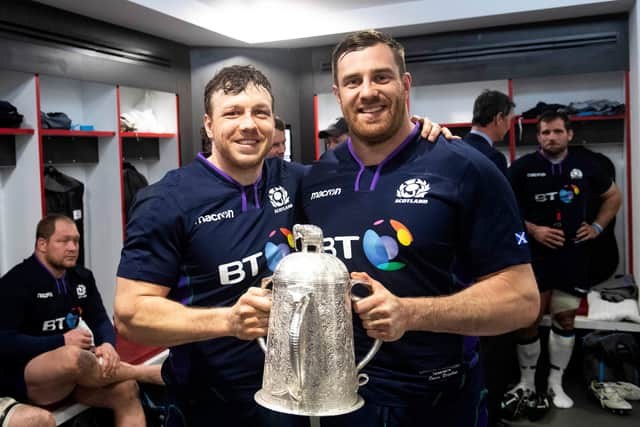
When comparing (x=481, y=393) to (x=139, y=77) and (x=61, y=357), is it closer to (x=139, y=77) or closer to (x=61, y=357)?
(x=61, y=357)

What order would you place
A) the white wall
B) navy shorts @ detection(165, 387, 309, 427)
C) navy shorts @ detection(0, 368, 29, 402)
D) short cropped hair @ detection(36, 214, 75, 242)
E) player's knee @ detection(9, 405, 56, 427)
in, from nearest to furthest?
navy shorts @ detection(165, 387, 309, 427)
player's knee @ detection(9, 405, 56, 427)
navy shorts @ detection(0, 368, 29, 402)
short cropped hair @ detection(36, 214, 75, 242)
the white wall

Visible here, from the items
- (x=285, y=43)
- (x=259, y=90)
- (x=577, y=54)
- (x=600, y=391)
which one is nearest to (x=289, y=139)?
(x=285, y=43)

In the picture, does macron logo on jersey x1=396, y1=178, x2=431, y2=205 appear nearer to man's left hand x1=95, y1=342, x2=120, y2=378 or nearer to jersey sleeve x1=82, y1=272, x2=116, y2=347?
man's left hand x1=95, y1=342, x2=120, y2=378

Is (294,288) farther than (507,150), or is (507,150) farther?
(507,150)

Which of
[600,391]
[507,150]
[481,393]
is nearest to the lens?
[481,393]

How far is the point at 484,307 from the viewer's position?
130cm

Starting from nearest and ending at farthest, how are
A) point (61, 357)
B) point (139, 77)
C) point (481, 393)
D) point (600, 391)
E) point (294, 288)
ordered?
point (294, 288)
point (481, 393)
point (61, 357)
point (600, 391)
point (139, 77)

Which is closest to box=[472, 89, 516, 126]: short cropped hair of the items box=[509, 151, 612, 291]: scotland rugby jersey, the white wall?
box=[509, 151, 612, 291]: scotland rugby jersey

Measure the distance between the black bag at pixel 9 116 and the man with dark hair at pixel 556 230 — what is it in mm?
3128

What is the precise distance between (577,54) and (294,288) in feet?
16.6

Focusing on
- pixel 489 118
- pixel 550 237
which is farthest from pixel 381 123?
pixel 550 237

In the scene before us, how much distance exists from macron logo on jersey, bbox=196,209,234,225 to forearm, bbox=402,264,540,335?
61 centimetres

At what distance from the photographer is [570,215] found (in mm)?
4082

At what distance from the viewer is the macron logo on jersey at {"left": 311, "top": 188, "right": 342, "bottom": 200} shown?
1537 millimetres
